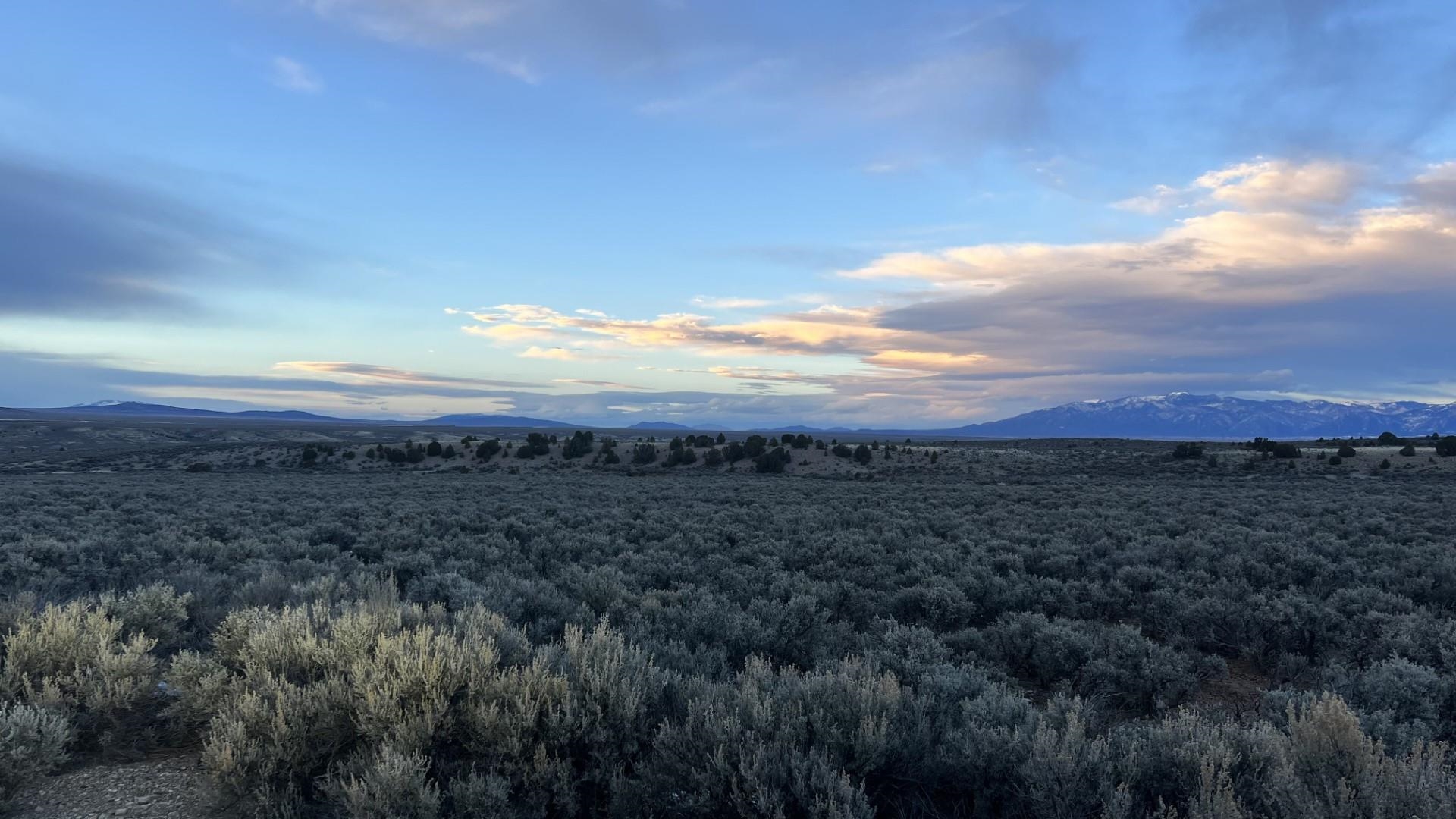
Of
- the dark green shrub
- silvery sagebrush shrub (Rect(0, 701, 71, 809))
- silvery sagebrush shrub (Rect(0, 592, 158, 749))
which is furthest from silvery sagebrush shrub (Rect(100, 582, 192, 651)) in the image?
the dark green shrub

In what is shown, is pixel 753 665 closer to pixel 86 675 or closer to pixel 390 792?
pixel 390 792

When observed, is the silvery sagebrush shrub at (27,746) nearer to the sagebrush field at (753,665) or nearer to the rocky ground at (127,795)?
the sagebrush field at (753,665)

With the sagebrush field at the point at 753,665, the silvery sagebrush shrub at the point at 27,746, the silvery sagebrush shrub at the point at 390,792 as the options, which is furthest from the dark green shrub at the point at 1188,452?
the silvery sagebrush shrub at the point at 27,746

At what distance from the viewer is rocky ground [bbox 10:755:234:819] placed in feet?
13.1

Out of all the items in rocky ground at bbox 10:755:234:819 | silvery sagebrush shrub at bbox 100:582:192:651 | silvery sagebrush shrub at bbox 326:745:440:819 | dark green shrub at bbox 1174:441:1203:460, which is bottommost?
rocky ground at bbox 10:755:234:819

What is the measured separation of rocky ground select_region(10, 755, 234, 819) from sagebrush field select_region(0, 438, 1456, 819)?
21 centimetres

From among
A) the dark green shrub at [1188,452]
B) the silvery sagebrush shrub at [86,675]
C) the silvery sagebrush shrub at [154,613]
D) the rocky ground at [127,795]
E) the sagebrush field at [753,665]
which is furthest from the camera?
the dark green shrub at [1188,452]

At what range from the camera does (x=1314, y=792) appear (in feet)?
11.4

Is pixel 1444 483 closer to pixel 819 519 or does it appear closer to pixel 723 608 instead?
pixel 819 519

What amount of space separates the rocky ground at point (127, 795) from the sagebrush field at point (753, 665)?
213mm

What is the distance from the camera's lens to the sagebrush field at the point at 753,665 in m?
3.75

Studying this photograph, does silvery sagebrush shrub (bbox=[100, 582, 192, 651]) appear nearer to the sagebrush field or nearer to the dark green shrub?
the sagebrush field

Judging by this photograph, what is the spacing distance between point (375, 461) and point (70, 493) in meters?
34.3

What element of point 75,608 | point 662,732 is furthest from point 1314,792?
point 75,608
